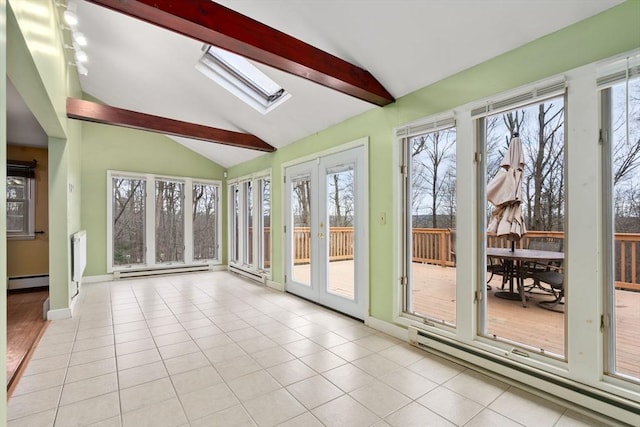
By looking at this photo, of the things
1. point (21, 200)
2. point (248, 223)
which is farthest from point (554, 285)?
point (21, 200)

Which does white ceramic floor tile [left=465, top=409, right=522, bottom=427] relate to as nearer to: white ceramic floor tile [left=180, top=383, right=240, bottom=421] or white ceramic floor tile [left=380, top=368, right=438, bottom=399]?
white ceramic floor tile [left=380, top=368, right=438, bottom=399]

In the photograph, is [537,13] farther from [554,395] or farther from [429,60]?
[554,395]

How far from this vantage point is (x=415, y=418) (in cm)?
179

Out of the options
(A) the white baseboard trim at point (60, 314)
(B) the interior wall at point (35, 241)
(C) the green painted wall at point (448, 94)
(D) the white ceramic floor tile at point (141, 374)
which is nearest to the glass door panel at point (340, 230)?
(C) the green painted wall at point (448, 94)

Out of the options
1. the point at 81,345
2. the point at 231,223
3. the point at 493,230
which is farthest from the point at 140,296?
the point at 493,230

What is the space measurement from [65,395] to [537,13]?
3964 mm

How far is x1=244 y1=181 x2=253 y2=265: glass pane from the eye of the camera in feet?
19.9

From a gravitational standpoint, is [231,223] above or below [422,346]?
above

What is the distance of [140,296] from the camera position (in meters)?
4.62

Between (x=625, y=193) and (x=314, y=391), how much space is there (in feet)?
7.66

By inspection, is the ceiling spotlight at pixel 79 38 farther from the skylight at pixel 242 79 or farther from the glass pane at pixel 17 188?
the glass pane at pixel 17 188

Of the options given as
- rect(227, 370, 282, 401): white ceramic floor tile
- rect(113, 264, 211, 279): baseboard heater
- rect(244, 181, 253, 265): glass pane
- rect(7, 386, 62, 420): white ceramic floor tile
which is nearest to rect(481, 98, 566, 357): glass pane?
rect(227, 370, 282, 401): white ceramic floor tile

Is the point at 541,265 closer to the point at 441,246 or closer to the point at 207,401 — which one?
the point at 441,246

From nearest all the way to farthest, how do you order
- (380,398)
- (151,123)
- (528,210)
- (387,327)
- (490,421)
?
1. (490,421)
2. (380,398)
3. (528,210)
4. (387,327)
5. (151,123)
